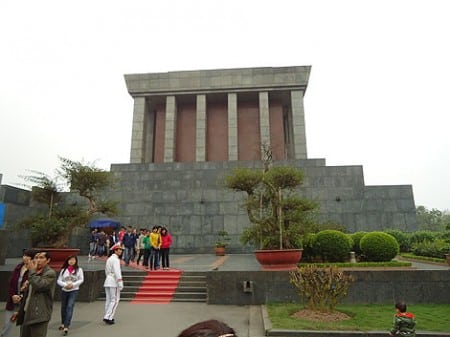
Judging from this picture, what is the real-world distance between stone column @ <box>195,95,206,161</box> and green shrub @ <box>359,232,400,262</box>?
16.1 meters

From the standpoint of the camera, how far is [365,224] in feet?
62.9

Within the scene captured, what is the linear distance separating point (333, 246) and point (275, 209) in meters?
2.41

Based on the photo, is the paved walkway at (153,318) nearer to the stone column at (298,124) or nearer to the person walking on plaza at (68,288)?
the person walking on plaza at (68,288)

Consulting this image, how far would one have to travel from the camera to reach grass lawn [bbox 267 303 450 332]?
20.9 feet

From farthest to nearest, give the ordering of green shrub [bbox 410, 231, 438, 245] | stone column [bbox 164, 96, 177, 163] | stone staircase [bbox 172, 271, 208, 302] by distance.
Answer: stone column [bbox 164, 96, 177, 163] < green shrub [bbox 410, 231, 438, 245] < stone staircase [bbox 172, 271, 208, 302]

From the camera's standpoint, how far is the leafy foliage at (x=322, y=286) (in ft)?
24.5

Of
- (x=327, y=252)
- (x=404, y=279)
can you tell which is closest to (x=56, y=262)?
(x=327, y=252)

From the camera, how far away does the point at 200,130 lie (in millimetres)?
26281

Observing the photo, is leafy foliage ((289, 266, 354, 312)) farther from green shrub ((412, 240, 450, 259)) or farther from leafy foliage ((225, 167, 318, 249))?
green shrub ((412, 240, 450, 259))

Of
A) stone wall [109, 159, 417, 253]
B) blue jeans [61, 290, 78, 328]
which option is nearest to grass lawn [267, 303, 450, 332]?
blue jeans [61, 290, 78, 328]

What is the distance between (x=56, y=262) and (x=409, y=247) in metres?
16.4

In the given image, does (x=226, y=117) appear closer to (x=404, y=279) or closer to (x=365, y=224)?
(x=365, y=224)

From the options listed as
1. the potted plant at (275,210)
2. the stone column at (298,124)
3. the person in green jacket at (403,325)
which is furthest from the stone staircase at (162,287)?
the stone column at (298,124)

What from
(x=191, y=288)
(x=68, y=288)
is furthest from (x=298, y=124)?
(x=68, y=288)
